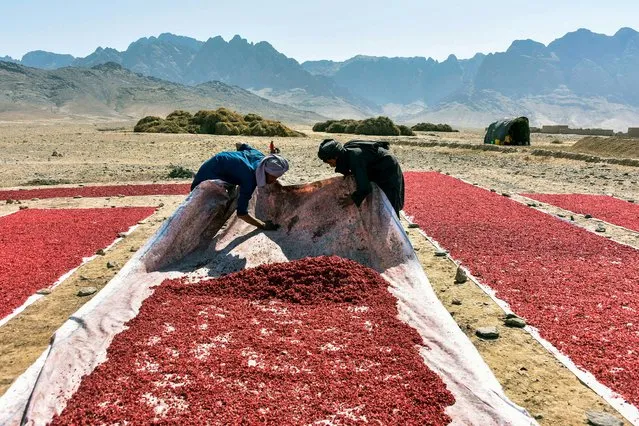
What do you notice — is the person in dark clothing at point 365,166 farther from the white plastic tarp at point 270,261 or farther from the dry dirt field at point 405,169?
the dry dirt field at point 405,169

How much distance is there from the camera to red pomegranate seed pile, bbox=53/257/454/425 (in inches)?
122

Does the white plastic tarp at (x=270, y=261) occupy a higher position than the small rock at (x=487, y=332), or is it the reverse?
the white plastic tarp at (x=270, y=261)

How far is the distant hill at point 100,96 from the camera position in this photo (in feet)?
358

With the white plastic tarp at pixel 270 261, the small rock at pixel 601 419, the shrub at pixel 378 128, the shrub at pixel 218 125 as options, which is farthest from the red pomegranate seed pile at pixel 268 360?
the shrub at pixel 378 128

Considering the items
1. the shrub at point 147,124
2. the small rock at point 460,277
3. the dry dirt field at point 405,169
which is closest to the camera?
the dry dirt field at point 405,169

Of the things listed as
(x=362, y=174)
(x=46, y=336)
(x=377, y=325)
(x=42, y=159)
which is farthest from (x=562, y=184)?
(x=42, y=159)

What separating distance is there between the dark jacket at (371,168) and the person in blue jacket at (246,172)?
0.74 metres

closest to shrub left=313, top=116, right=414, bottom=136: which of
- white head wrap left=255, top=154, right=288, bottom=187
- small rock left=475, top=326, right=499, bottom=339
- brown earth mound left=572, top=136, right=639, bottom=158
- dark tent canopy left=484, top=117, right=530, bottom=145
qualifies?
dark tent canopy left=484, top=117, right=530, bottom=145

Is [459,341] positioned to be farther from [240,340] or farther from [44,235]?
[44,235]

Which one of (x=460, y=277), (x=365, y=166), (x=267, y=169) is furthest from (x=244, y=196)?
(x=460, y=277)

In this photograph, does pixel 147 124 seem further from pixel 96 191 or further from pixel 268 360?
pixel 268 360

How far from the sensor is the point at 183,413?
3068 millimetres

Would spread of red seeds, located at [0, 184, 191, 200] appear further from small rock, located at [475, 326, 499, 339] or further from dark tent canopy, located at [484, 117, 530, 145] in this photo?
dark tent canopy, located at [484, 117, 530, 145]

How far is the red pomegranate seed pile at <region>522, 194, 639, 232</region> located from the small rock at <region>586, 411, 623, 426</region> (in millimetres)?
5982
